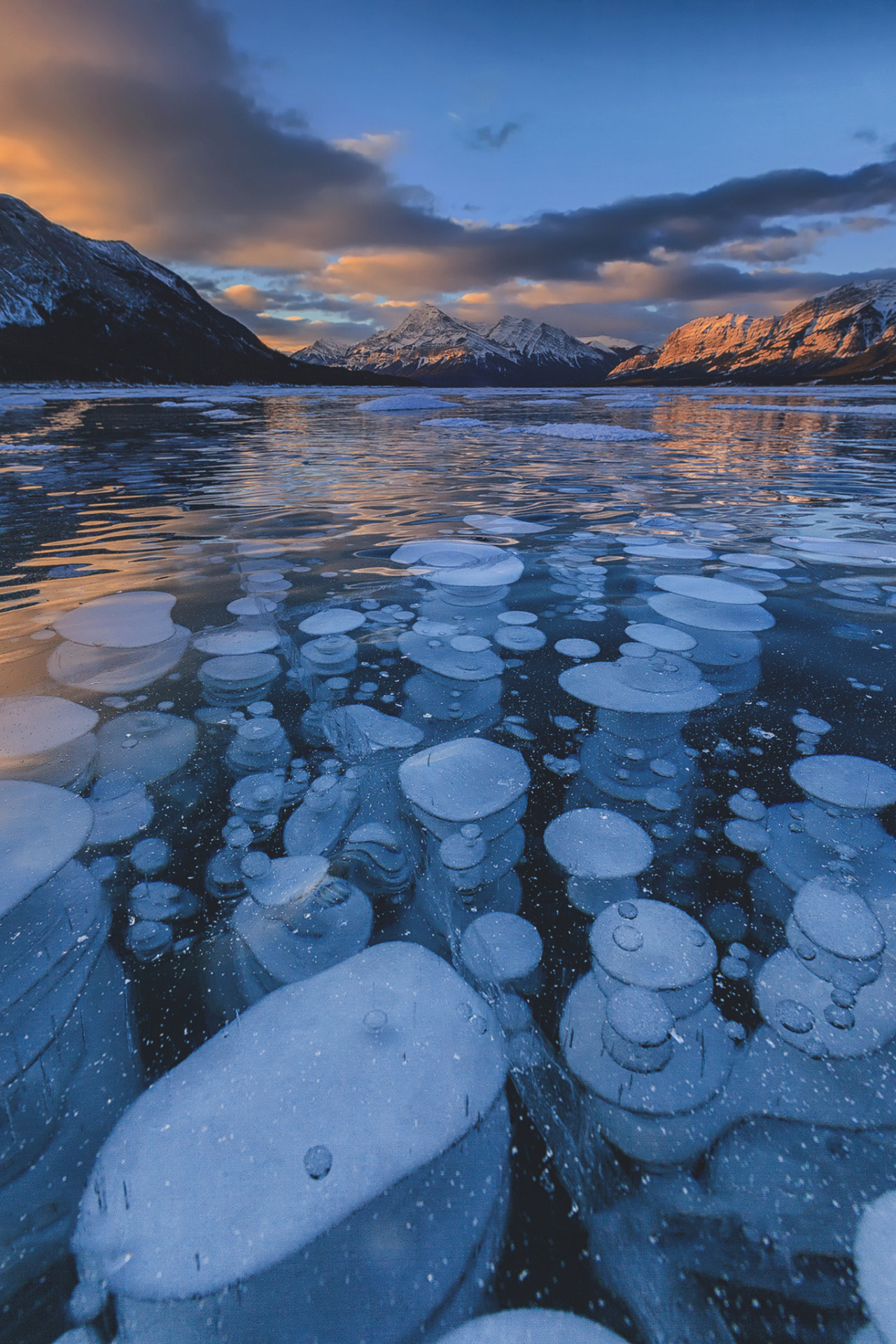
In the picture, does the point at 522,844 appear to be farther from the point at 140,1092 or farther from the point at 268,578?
the point at 268,578

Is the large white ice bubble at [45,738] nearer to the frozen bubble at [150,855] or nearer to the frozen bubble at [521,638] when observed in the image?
the frozen bubble at [150,855]

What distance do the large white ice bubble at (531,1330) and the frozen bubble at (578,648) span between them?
2.02m

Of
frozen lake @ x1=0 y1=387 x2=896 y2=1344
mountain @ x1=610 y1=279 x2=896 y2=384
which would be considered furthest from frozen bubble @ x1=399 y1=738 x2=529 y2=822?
mountain @ x1=610 y1=279 x2=896 y2=384

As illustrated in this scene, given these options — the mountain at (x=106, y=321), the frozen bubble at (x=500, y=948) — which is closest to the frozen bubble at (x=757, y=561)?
the frozen bubble at (x=500, y=948)

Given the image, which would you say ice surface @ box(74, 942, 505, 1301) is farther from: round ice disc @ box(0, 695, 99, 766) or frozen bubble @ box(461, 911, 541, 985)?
round ice disc @ box(0, 695, 99, 766)

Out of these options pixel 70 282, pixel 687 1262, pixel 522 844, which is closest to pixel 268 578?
pixel 522 844

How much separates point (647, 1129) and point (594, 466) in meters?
8.91

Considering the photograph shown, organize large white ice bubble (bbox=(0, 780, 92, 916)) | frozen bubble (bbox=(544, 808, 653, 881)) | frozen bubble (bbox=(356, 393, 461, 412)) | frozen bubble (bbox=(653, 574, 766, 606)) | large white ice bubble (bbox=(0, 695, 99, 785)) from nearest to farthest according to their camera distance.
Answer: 1. large white ice bubble (bbox=(0, 780, 92, 916))
2. frozen bubble (bbox=(544, 808, 653, 881))
3. large white ice bubble (bbox=(0, 695, 99, 785))
4. frozen bubble (bbox=(653, 574, 766, 606))
5. frozen bubble (bbox=(356, 393, 461, 412))

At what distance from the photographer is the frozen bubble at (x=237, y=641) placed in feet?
8.20

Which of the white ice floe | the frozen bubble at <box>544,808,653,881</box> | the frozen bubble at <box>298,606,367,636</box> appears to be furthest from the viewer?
the white ice floe

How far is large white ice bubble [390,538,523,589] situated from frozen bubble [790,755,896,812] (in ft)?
6.59

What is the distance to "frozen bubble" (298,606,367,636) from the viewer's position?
8.96 feet

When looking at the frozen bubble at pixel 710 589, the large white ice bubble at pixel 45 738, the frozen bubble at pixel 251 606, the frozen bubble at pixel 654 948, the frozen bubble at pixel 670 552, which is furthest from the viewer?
the frozen bubble at pixel 670 552

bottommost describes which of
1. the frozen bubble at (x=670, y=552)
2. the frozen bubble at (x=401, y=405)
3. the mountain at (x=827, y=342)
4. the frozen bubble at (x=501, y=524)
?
the frozen bubble at (x=670, y=552)
